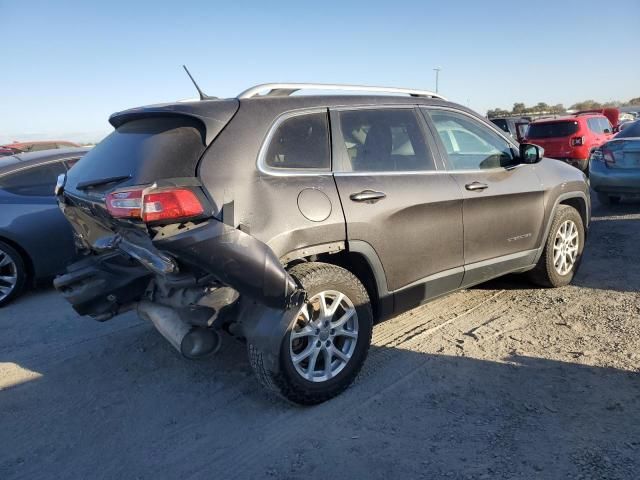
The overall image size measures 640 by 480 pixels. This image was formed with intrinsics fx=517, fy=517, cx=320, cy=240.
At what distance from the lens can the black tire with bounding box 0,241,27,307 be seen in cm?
534

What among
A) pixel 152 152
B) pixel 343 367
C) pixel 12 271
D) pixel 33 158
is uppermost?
pixel 152 152

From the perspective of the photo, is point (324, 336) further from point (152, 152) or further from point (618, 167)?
point (618, 167)

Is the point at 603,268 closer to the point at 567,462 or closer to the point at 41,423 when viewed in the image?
the point at 567,462

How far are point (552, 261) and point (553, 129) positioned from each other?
9667mm

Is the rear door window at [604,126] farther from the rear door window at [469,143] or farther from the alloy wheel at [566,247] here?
the rear door window at [469,143]

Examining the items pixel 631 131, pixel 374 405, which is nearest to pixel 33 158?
pixel 374 405

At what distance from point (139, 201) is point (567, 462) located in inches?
99.9

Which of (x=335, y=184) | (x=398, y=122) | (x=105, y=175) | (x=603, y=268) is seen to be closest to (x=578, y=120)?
Answer: (x=603, y=268)

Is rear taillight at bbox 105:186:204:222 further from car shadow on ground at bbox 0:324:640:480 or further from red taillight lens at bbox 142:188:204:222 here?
car shadow on ground at bbox 0:324:640:480

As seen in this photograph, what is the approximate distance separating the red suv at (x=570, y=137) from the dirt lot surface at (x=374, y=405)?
919 centimetres

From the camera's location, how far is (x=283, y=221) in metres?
3.02

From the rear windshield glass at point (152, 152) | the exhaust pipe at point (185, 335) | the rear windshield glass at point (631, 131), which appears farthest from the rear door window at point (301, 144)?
the rear windshield glass at point (631, 131)

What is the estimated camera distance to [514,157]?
4.53 m

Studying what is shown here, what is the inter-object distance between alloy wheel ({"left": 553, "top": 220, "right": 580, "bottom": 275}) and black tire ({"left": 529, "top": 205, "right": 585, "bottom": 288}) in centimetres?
3
